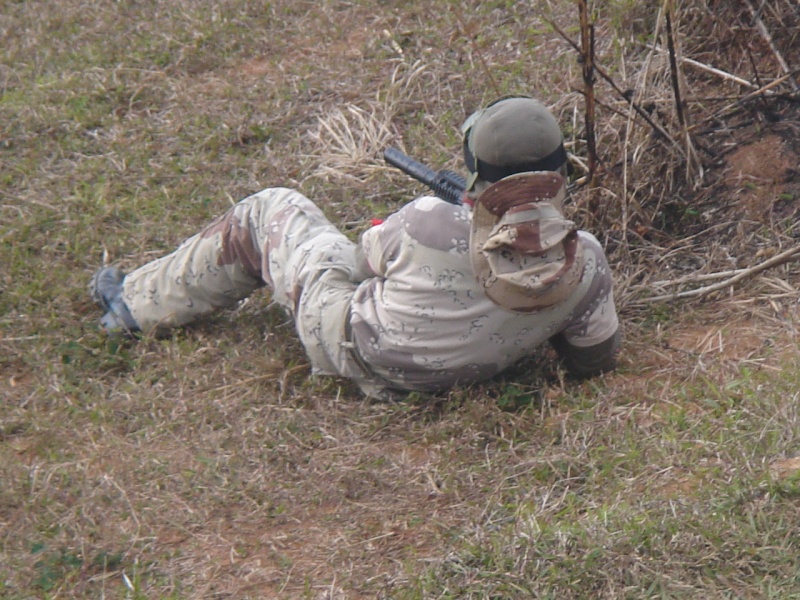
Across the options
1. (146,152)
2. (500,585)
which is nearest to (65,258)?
(146,152)

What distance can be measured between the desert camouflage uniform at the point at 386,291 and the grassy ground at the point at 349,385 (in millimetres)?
165

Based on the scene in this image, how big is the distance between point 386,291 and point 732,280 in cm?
117

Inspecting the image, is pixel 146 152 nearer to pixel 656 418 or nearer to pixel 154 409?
pixel 154 409

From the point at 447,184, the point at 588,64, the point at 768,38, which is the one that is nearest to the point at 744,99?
the point at 768,38

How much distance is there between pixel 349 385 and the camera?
3.62 meters

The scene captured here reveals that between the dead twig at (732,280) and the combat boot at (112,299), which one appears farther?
the combat boot at (112,299)

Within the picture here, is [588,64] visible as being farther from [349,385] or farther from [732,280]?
[349,385]

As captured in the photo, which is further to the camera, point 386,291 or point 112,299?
point 112,299

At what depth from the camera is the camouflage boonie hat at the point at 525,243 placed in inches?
110

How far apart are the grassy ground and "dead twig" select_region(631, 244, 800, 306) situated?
1.5 inches

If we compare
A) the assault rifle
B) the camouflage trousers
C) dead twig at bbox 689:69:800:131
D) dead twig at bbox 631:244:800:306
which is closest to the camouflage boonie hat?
the assault rifle

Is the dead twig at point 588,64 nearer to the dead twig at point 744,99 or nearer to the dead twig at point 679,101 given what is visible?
the dead twig at point 679,101

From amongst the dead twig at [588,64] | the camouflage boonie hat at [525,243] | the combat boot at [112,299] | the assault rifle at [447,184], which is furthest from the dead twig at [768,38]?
the combat boot at [112,299]

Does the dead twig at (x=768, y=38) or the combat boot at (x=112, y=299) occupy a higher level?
the dead twig at (x=768, y=38)
